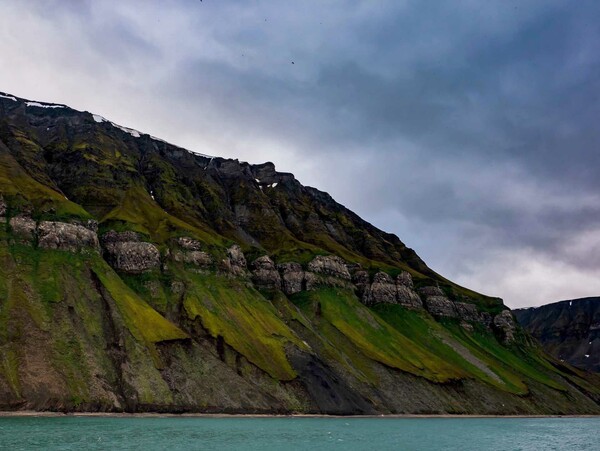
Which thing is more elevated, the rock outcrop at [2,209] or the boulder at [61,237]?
the rock outcrop at [2,209]

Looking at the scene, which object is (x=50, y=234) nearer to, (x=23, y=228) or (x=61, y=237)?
(x=61, y=237)

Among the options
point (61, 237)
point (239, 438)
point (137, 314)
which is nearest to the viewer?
point (239, 438)

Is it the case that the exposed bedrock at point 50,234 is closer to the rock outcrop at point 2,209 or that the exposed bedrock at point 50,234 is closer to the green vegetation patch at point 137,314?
the rock outcrop at point 2,209

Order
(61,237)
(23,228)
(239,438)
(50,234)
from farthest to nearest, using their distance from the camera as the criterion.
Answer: (61,237) < (50,234) < (23,228) < (239,438)

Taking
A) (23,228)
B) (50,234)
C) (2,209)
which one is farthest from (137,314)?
(2,209)

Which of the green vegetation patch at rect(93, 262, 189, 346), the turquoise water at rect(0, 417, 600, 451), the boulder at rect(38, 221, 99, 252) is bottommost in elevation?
the turquoise water at rect(0, 417, 600, 451)

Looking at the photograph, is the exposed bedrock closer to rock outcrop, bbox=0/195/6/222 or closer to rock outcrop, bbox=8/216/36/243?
rock outcrop, bbox=8/216/36/243

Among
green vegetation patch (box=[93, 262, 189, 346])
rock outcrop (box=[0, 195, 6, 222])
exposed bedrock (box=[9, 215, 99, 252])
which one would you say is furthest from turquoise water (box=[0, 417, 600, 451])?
rock outcrop (box=[0, 195, 6, 222])

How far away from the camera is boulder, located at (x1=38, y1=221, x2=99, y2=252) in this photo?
189625 mm

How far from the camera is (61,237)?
19300 centimetres

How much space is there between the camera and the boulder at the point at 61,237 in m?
190

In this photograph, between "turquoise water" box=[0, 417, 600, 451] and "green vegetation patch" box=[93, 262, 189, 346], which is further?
"green vegetation patch" box=[93, 262, 189, 346]

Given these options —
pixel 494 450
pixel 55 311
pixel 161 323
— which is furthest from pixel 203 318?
pixel 494 450

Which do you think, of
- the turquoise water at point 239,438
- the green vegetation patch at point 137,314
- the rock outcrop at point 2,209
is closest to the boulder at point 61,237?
the green vegetation patch at point 137,314
